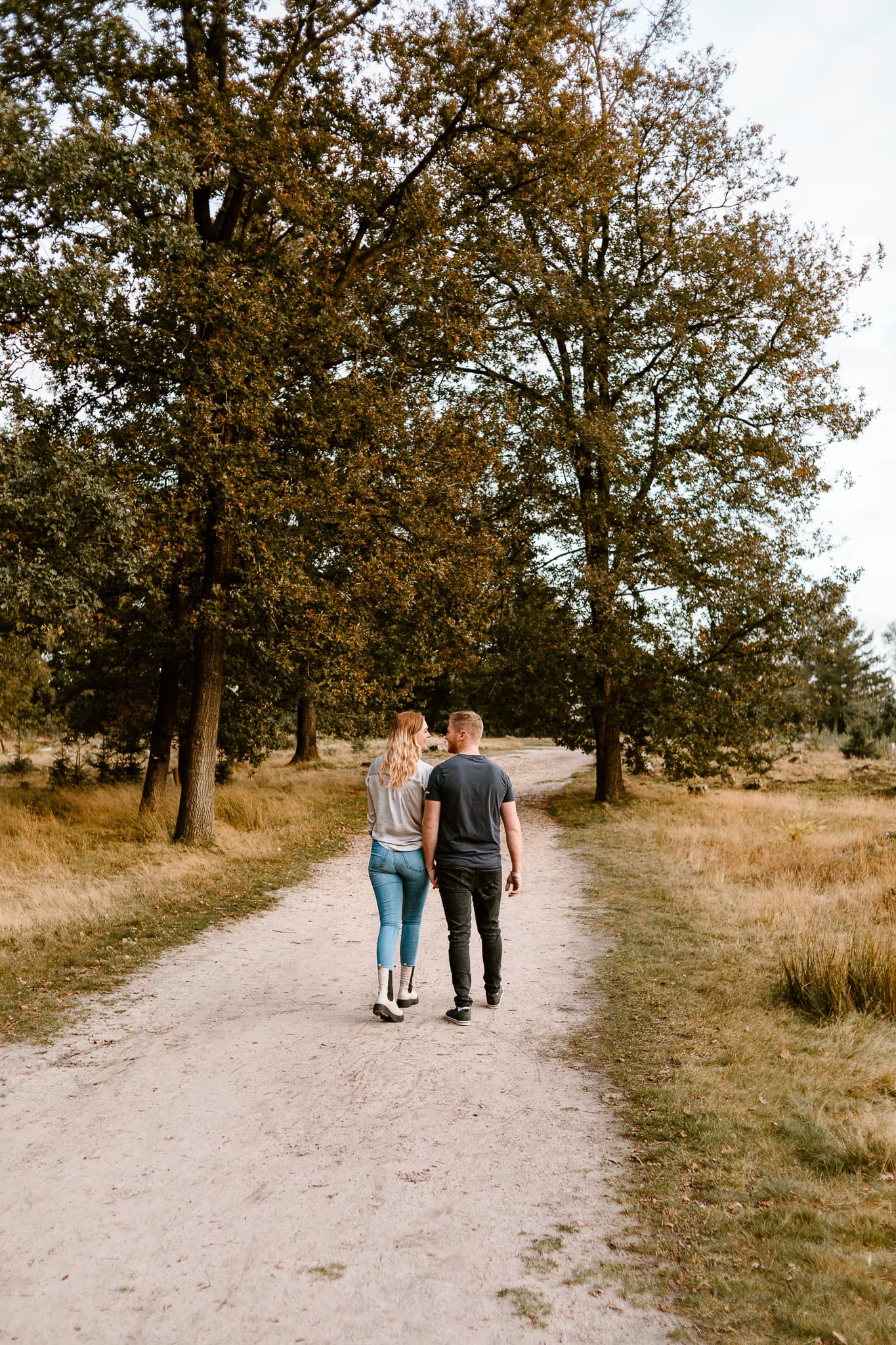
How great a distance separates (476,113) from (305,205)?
394cm

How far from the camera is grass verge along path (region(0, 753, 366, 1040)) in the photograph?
7.72 metres

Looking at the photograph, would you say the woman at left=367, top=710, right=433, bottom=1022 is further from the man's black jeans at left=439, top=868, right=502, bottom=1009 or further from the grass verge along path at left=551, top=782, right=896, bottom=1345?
the grass verge along path at left=551, top=782, right=896, bottom=1345

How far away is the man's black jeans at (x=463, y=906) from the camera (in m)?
6.42

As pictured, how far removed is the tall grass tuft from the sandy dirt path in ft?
5.57

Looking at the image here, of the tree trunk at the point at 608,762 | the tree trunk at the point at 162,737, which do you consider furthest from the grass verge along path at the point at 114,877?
the tree trunk at the point at 608,762

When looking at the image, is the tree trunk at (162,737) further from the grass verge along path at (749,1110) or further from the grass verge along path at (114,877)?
the grass verge along path at (749,1110)

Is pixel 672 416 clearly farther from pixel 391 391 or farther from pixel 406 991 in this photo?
pixel 406 991

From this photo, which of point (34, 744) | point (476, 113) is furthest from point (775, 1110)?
point (34, 744)

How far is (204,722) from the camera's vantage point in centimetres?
1494

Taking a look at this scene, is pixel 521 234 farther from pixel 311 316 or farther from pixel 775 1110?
pixel 775 1110

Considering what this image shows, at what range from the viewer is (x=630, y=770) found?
2250cm

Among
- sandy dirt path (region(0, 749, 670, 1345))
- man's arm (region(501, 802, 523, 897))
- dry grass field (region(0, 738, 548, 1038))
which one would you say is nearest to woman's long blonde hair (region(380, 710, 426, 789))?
man's arm (region(501, 802, 523, 897))

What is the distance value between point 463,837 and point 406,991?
130 cm

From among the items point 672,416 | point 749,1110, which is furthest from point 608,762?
point 749,1110
